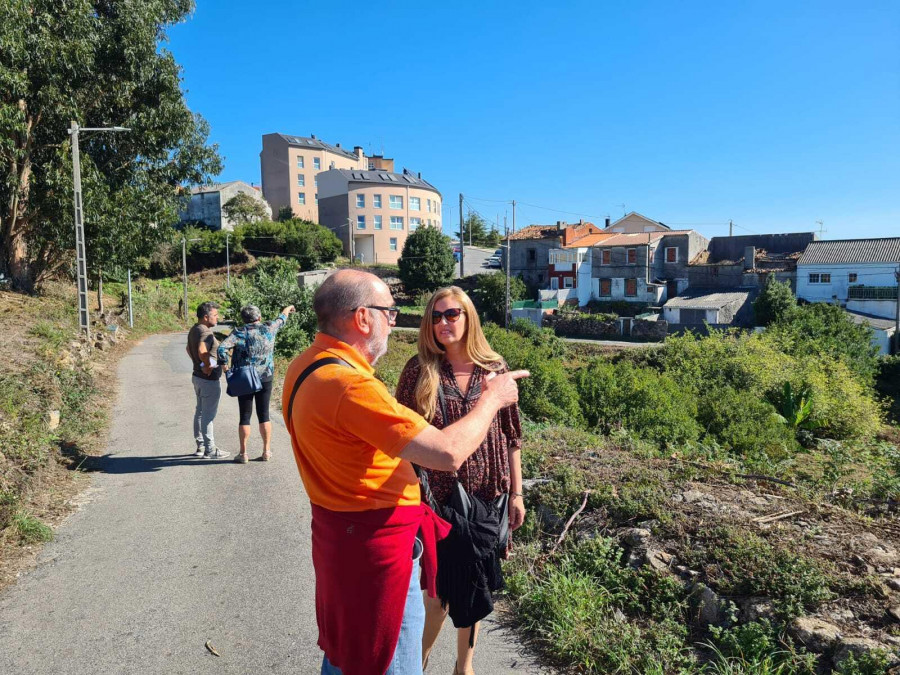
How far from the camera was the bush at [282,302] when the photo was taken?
17891mm

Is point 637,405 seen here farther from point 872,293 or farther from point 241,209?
point 241,209

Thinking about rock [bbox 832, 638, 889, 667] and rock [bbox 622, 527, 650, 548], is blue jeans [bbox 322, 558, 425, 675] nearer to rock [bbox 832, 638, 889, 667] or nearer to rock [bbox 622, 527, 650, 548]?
rock [bbox 832, 638, 889, 667]

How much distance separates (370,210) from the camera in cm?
6406

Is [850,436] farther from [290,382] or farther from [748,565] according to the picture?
[290,382]

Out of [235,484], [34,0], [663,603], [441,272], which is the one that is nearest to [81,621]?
[235,484]

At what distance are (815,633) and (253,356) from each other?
564 cm

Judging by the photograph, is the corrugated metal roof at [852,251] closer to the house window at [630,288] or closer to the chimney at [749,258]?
the chimney at [749,258]

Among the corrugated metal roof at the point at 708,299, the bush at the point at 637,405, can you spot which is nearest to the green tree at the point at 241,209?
the corrugated metal roof at the point at 708,299

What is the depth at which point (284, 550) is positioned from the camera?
4531 millimetres

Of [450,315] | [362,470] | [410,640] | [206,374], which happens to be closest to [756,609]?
[410,640]

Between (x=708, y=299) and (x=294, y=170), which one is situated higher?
(x=294, y=170)

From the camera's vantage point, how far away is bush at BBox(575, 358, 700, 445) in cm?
1500

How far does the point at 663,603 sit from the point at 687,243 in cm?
5300

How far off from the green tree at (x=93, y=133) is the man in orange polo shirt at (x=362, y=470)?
62.3 feet
